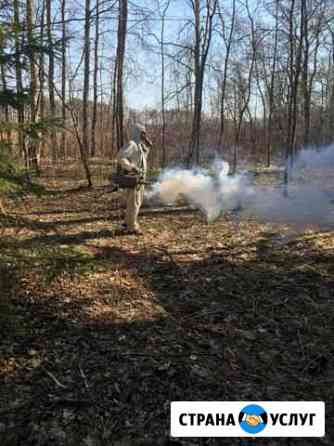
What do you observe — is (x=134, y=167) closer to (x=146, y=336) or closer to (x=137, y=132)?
(x=137, y=132)

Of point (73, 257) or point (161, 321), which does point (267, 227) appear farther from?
point (73, 257)

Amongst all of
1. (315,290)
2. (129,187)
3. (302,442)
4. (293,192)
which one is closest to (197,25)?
(293,192)

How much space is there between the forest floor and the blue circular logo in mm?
115

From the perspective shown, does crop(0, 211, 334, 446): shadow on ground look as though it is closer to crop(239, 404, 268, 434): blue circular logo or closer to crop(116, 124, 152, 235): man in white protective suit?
crop(239, 404, 268, 434): blue circular logo

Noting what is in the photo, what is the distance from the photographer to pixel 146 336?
3.90 m

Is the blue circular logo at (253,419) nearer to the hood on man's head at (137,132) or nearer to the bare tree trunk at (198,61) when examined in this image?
the hood on man's head at (137,132)

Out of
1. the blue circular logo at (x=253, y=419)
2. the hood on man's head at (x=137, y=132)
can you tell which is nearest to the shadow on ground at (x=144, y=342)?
the blue circular logo at (x=253, y=419)

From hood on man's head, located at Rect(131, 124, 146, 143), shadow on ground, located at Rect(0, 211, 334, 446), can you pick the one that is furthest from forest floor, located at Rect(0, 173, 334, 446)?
hood on man's head, located at Rect(131, 124, 146, 143)

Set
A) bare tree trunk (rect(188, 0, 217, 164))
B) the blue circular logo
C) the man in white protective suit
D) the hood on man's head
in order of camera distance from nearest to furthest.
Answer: the blue circular logo < the man in white protective suit < the hood on man's head < bare tree trunk (rect(188, 0, 217, 164))

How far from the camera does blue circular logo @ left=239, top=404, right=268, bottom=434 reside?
2.75 metres

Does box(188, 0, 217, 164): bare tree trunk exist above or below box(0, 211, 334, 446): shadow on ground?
above

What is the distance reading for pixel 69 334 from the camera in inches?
153

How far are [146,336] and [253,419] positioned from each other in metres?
1.48

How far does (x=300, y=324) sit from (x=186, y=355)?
1643 mm
